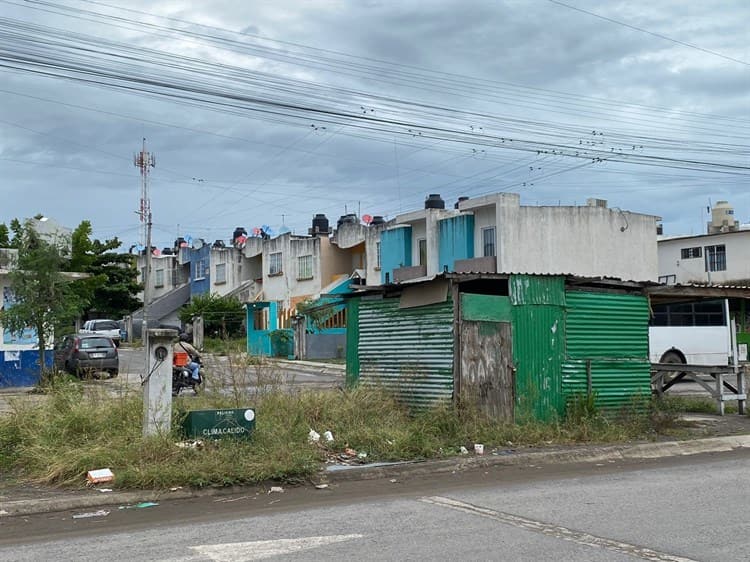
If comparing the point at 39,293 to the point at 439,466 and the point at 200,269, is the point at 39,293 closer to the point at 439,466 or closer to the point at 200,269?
the point at 439,466

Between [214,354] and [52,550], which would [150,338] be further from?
[52,550]

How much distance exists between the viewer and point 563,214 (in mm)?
38656

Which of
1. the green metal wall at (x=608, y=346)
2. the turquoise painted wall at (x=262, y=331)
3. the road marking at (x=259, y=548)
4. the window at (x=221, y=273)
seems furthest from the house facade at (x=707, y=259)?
the road marking at (x=259, y=548)

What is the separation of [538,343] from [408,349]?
214 centimetres

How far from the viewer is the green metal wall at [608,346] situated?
1384 cm

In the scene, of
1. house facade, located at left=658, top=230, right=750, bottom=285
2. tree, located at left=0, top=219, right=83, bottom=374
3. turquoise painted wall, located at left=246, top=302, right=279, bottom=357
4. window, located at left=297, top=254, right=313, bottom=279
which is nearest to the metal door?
tree, located at left=0, top=219, right=83, bottom=374

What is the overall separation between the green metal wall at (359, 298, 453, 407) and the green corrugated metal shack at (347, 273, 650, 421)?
0.7 inches

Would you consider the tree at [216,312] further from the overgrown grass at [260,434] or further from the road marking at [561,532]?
the road marking at [561,532]

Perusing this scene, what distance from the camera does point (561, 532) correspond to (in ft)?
23.6

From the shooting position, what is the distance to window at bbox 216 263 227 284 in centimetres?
5791

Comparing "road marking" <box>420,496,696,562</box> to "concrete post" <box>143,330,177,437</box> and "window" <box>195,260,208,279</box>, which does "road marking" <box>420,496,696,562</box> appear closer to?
"concrete post" <box>143,330,177,437</box>

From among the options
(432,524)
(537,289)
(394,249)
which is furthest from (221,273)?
(432,524)

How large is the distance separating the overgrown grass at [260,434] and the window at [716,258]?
3472cm

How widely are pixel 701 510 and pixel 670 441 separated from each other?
517 centimetres
